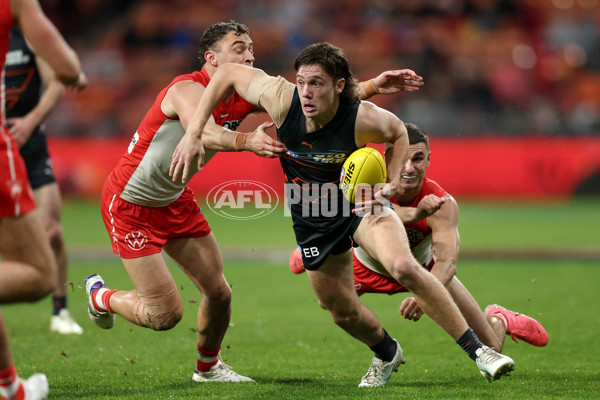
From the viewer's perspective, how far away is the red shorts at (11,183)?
4.25 metres

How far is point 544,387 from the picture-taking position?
5793 mm

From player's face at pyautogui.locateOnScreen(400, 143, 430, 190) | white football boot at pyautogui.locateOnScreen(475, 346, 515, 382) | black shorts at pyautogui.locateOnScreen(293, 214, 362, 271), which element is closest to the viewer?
white football boot at pyautogui.locateOnScreen(475, 346, 515, 382)

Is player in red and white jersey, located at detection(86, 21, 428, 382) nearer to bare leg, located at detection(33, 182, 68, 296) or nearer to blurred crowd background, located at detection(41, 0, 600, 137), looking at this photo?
bare leg, located at detection(33, 182, 68, 296)

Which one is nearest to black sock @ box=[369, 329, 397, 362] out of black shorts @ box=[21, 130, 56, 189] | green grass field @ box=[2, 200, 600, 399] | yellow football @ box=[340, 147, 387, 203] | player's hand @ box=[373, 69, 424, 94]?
green grass field @ box=[2, 200, 600, 399]

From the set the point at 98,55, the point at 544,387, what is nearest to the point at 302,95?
the point at 544,387

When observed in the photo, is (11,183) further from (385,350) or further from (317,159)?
(385,350)

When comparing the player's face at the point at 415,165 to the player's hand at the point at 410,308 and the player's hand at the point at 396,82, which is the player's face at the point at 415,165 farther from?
the player's hand at the point at 410,308

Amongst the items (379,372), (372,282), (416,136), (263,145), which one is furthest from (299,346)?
(263,145)

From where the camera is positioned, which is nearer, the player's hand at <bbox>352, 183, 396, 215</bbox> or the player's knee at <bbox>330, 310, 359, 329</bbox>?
the player's hand at <bbox>352, 183, 396, 215</bbox>

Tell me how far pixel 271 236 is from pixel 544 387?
11.4m

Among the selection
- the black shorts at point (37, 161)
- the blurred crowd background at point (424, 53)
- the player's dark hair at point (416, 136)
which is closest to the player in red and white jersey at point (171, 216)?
the player's dark hair at point (416, 136)

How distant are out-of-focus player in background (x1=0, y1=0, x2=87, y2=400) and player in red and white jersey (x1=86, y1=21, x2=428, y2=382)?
5.77ft

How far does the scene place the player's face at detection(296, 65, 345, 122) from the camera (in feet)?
18.3

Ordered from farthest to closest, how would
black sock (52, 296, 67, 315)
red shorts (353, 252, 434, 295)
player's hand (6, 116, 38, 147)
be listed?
A: black sock (52, 296, 67, 315), red shorts (353, 252, 434, 295), player's hand (6, 116, 38, 147)
